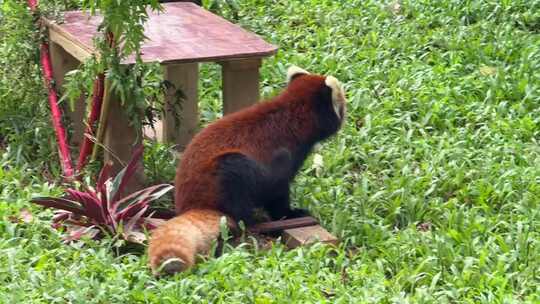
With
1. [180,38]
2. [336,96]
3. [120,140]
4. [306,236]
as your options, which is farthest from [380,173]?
[120,140]

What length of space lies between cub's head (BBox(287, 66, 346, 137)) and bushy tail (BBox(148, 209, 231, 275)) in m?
0.88

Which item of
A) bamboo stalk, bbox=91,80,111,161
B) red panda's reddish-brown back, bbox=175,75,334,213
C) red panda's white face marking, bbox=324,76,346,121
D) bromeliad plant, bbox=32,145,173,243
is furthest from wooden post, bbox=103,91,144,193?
red panda's white face marking, bbox=324,76,346,121

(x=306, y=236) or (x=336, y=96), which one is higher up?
(x=336, y=96)

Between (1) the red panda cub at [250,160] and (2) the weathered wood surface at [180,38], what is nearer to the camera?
(1) the red panda cub at [250,160]

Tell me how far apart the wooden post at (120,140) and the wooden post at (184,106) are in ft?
2.81

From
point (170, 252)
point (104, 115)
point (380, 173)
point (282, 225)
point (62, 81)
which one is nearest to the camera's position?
point (170, 252)

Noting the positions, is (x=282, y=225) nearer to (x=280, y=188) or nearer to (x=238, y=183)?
(x=280, y=188)

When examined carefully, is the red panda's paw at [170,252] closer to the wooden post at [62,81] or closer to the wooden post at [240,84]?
the wooden post at [240,84]

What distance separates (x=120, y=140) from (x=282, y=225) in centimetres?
103

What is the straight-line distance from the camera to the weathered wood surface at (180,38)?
580cm

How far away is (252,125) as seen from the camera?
5555mm

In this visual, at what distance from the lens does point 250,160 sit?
539 centimetres

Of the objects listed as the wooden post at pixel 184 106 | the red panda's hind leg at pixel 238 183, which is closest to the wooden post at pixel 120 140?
the red panda's hind leg at pixel 238 183

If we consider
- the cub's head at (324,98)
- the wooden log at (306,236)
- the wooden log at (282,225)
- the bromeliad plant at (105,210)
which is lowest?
the wooden log at (282,225)
